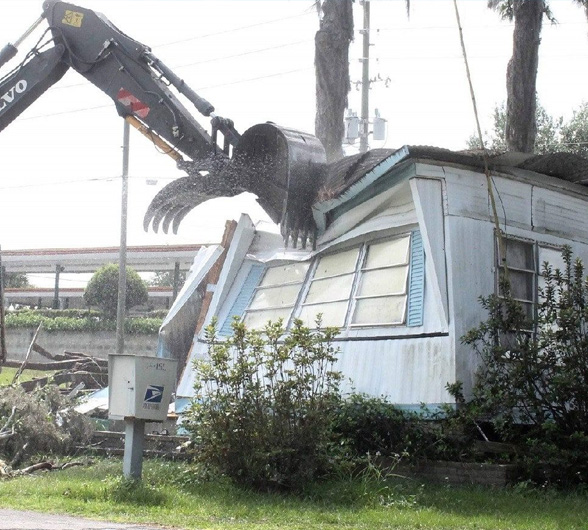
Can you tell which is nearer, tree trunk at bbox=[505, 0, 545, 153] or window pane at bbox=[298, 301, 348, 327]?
window pane at bbox=[298, 301, 348, 327]

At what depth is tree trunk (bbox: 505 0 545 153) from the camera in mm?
18391

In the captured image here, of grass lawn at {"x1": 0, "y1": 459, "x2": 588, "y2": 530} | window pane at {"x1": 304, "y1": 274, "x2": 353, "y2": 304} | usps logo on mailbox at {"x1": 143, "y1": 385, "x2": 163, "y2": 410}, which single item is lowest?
grass lawn at {"x1": 0, "y1": 459, "x2": 588, "y2": 530}

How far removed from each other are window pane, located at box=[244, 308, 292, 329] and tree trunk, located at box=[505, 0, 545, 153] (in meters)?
7.28

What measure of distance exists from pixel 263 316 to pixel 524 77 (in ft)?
27.0

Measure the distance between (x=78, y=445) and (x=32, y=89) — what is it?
582 centimetres

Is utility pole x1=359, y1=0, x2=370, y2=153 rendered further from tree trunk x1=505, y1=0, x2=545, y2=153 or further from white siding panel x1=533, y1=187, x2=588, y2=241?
white siding panel x1=533, y1=187, x2=588, y2=241

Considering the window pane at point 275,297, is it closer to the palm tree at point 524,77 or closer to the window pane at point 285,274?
the window pane at point 285,274

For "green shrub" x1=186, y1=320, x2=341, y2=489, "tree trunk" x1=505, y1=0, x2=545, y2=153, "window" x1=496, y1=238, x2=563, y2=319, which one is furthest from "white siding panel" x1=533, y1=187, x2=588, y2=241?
"tree trunk" x1=505, y1=0, x2=545, y2=153

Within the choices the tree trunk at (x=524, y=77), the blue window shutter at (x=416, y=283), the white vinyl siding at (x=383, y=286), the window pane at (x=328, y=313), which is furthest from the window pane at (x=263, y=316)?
the tree trunk at (x=524, y=77)

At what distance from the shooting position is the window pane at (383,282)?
11195 mm

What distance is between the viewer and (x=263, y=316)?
522 inches

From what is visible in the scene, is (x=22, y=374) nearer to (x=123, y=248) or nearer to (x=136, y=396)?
(x=123, y=248)

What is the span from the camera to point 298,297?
42.1 feet

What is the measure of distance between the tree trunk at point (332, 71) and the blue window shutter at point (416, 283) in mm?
8670
